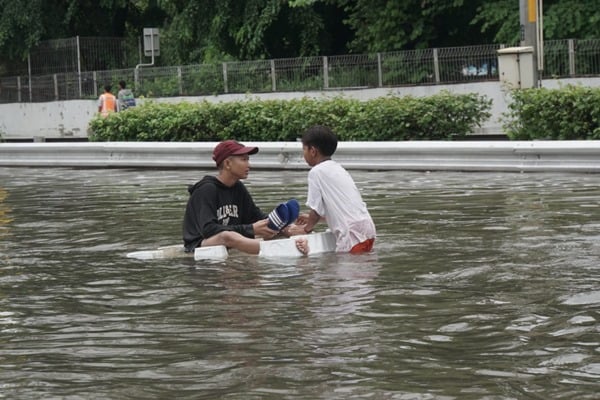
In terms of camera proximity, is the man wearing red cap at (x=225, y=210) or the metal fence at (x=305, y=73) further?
the metal fence at (x=305, y=73)

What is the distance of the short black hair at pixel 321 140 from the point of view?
10.6 meters

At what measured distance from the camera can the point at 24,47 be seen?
45750 mm

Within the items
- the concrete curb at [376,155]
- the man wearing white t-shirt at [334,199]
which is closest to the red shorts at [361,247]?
the man wearing white t-shirt at [334,199]

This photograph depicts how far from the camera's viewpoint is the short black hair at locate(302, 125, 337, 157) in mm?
10555

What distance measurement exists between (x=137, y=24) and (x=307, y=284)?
4426 centimetres

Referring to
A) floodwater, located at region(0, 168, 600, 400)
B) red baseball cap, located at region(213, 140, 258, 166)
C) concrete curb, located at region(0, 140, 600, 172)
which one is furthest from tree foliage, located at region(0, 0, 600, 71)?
red baseball cap, located at region(213, 140, 258, 166)

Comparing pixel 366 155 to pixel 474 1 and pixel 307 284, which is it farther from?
pixel 474 1

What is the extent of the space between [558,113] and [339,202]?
36.5ft

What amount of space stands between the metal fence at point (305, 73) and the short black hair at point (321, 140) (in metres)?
20.1

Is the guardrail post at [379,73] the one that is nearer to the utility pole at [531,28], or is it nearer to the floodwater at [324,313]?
the utility pole at [531,28]

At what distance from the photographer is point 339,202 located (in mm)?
10508

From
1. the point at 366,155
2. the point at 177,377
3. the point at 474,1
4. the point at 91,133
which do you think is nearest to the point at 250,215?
the point at 177,377

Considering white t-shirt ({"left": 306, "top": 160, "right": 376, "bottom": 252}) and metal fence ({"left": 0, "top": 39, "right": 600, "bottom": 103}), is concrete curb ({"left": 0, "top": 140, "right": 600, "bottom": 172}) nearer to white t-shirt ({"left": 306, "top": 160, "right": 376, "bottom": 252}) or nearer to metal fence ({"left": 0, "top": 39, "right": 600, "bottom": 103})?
metal fence ({"left": 0, "top": 39, "right": 600, "bottom": 103})

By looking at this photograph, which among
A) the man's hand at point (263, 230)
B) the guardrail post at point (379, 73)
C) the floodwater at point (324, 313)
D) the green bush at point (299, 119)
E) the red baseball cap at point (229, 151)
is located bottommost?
the floodwater at point (324, 313)
